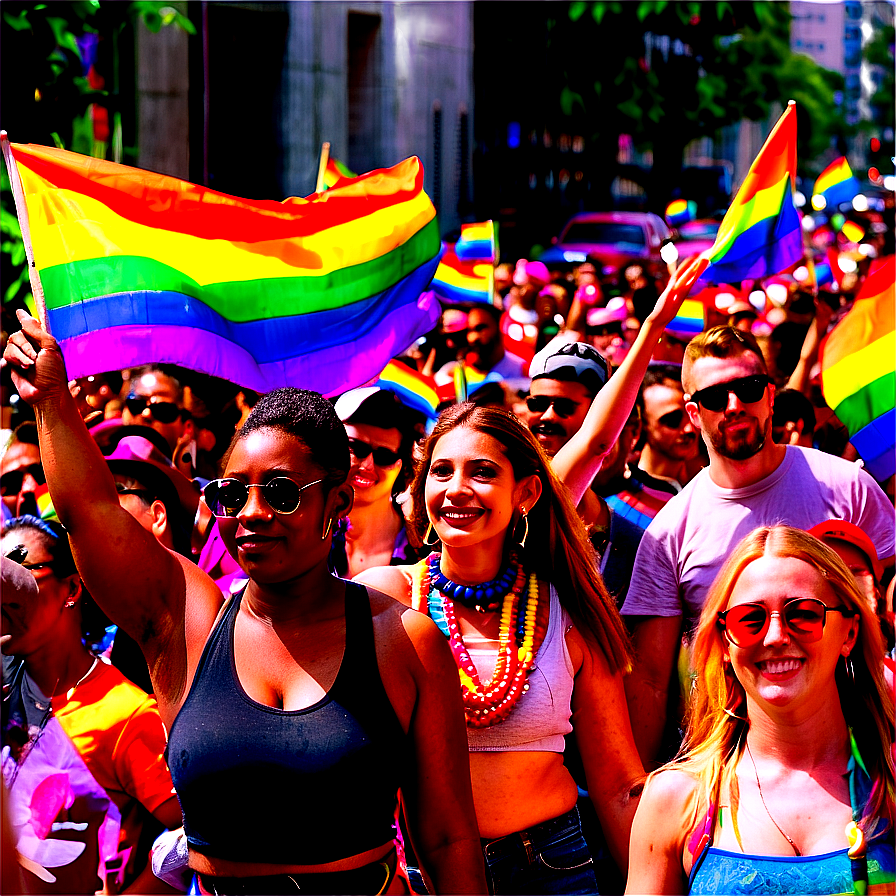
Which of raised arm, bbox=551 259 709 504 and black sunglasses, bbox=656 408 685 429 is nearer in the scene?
raised arm, bbox=551 259 709 504

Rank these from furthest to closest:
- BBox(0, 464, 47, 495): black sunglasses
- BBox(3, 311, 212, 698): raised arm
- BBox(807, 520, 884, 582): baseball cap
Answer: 1. BBox(0, 464, 47, 495): black sunglasses
2. BBox(807, 520, 884, 582): baseball cap
3. BBox(3, 311, 212, 698): raised arm

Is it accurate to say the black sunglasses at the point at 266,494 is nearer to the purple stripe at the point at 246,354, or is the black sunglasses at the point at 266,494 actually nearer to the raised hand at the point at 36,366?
the raised hand at the point at 36,366

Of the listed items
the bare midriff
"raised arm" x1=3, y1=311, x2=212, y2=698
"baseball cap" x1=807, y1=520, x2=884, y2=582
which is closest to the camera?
"raised arm" x1=3, y1=311, x2=212, y2=698

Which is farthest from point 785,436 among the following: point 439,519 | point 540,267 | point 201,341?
point 540,267

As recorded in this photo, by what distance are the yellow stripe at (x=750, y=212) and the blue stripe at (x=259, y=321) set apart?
1.75 m

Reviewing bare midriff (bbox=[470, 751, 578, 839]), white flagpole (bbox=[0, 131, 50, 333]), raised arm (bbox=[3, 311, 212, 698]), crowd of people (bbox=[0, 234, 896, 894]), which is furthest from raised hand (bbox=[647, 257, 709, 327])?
raised arm (bbox=[3, 311, 212, 698])

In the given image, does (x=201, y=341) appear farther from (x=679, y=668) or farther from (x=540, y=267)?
(x=540, y=267)

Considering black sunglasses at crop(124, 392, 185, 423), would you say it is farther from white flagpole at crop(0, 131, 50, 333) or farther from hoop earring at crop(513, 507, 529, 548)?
hoop earring at crop(513, 507, 529, 548)

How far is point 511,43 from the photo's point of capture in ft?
79.8

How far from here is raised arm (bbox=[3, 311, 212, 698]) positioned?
9.17 ft

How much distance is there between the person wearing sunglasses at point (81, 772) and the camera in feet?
12.5

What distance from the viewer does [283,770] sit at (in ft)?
8.68

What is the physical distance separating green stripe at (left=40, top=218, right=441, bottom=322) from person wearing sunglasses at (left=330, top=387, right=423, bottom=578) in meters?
0.43

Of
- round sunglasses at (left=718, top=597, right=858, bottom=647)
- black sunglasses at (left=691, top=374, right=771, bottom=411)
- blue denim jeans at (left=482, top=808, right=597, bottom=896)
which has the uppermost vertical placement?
black sunglasses at (left=691, top=374, right=771, bottom=411)
